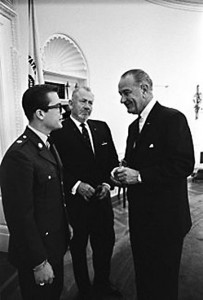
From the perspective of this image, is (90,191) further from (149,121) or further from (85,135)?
(149,121)

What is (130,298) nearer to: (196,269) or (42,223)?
(196,269)

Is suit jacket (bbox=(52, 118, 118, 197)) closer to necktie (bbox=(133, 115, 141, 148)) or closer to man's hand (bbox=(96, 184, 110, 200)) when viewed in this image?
man's hand (bbox=(96, 184, 110, 200))

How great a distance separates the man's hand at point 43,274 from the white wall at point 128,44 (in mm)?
2900

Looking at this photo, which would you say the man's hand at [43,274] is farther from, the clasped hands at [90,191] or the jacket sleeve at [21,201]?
the clasped hands at [90,191]

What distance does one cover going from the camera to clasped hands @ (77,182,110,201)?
1.64 meters

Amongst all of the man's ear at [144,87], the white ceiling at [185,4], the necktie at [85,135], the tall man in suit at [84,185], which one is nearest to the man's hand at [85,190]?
the tall man in suit at [84,185]

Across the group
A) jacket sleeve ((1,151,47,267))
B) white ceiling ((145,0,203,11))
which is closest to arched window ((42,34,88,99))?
white ceiling ((145,0,203,11))

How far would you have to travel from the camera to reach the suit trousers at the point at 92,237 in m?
1.71

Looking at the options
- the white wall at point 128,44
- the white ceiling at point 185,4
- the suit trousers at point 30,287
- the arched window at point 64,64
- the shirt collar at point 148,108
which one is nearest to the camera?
the suit trousers at point 30,287

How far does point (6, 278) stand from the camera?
210cm

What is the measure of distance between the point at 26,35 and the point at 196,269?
278 centimetres

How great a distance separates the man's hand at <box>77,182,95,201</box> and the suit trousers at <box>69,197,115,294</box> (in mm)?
78

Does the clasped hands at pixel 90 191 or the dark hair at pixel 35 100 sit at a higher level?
the dark hair at pixel 35 100

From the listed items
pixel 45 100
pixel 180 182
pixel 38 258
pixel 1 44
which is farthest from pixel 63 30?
pixel 38 258
